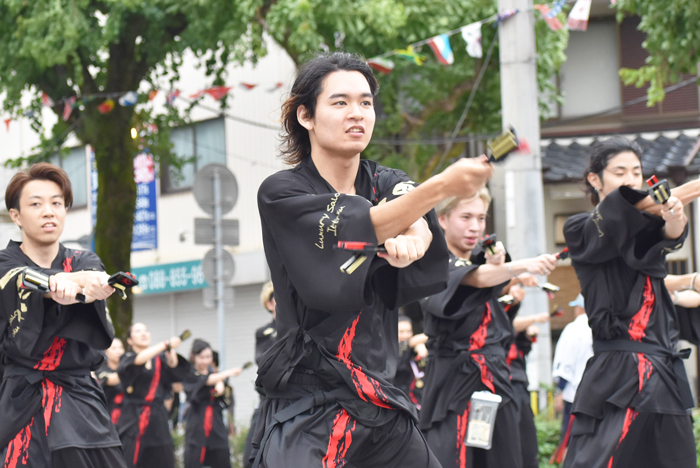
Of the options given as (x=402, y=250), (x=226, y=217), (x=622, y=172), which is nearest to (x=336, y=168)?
(x=402, y=250)

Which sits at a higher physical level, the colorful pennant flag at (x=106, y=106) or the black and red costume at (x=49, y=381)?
the colorful pennant flag at (x=106, y=106)

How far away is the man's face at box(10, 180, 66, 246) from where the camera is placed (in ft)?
15.1

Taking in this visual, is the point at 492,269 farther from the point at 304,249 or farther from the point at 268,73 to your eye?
the point at 268,73

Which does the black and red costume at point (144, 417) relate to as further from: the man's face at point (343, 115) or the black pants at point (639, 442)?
the man's face at point (343, 115)

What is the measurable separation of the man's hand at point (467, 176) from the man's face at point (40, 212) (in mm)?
2703

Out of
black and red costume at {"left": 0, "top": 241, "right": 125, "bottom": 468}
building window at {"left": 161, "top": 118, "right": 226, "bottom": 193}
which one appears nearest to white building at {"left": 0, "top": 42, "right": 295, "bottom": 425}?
building window at {"left": 161, "top": 118, "right": 226, "bottom": 193}

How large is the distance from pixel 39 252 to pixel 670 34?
5606 millimetres

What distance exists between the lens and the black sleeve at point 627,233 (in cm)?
444

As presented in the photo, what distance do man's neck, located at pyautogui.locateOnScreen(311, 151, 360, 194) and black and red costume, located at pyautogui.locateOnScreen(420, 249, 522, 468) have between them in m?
2.21

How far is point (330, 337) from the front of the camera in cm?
291

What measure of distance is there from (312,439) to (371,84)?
1187mm

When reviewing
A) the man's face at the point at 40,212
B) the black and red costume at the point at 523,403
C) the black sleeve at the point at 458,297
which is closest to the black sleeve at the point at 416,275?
the black sleeve at the point at 458,297

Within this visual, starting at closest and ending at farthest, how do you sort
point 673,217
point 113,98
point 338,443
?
point 338,443 < point 673,217 < point 113,98

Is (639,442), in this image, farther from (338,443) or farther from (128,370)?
(128,370)
